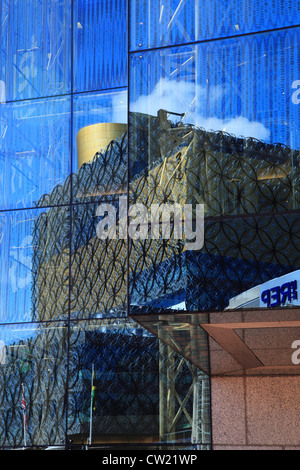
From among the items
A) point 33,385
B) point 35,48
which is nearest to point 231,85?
point 33,385

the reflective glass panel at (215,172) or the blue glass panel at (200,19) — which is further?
the blue glass panel at (200,19)

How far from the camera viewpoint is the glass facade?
981 cm

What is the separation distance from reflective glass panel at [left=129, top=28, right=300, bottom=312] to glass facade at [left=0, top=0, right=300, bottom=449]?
19 mm

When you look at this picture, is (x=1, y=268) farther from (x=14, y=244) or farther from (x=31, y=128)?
(x=31, y=128)

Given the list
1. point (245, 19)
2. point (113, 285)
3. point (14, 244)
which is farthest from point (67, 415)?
point (245, 19)

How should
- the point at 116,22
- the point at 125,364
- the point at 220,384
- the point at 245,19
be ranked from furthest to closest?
the point at 116,22, the point at 125,364, the point at 220,384, the point at 245,19

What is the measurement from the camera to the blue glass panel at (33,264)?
16.6m

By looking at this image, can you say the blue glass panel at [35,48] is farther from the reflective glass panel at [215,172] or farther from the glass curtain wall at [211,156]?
the reflective glass panel at [215,172]

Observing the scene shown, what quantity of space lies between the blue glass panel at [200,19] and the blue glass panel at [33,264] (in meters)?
6.88

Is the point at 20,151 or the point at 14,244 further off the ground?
the point at 20,151

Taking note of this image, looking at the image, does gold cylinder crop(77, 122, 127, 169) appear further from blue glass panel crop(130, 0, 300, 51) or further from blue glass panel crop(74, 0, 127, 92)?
blue glass panel crop(130, 0, 300, 51)

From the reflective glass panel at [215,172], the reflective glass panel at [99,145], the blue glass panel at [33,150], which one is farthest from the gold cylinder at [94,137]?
the reflective glass panel at [215,172]

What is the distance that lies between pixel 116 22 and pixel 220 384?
324 inches

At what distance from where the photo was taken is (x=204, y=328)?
10633 mm
